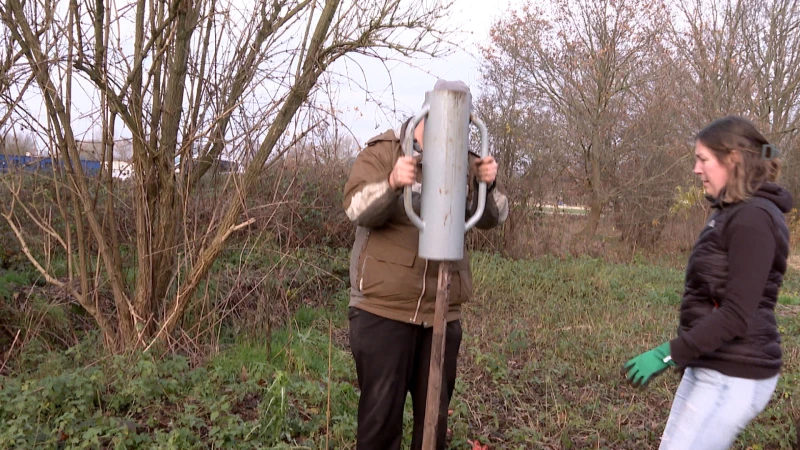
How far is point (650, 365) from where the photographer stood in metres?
2.30

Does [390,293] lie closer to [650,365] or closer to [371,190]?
[371,190]

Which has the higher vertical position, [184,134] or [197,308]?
[184,134]

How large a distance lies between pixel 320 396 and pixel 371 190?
213 cm

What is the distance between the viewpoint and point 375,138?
260 centimetres

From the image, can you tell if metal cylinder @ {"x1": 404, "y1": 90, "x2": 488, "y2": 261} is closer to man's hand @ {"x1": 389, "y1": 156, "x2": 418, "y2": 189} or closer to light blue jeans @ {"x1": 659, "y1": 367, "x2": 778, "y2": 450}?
man's hand @ {"x1": 389, "y1": 156, "x2": 418, "y2": 189}

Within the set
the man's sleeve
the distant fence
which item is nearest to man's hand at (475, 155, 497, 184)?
the man's sleeve

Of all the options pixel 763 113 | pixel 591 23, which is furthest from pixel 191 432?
pixel 763 113

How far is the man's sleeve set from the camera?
2316 mm

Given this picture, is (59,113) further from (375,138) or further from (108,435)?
(375,138)

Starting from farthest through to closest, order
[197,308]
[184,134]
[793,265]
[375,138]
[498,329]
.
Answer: [793,265], [498,329], [197,308], [184,134], [375,138]

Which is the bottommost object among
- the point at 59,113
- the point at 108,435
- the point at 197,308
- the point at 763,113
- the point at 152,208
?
the point at 108,435

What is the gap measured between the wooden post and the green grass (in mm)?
1248

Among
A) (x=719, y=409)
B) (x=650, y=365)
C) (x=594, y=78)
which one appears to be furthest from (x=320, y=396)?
(x=594, y=78)

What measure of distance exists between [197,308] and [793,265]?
15.6 m
